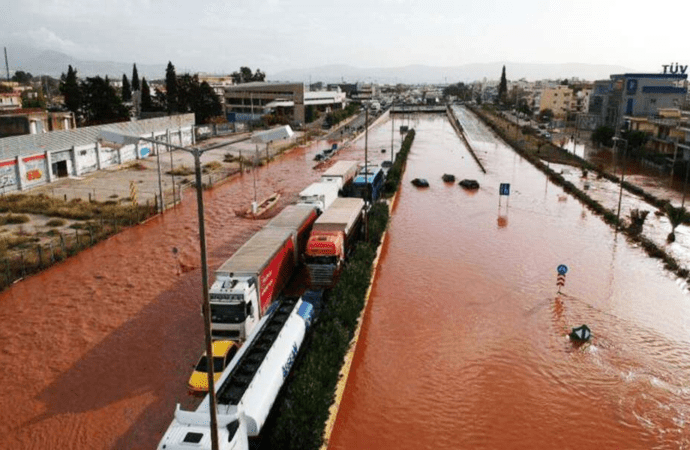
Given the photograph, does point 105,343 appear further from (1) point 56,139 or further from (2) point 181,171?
(2) point 181,171

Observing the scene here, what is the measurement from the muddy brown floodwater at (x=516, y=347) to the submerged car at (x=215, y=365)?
3.53m

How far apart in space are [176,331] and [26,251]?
12156 millimetres

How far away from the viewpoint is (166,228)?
31547 millimetres

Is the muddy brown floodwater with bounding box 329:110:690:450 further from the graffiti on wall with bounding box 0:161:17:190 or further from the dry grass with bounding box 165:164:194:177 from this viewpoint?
the graffiti on wall with bounding box 0:161:17:190

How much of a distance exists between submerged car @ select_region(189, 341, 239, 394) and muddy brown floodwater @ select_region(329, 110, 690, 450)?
11.6 feet

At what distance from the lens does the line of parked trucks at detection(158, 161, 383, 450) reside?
1066cm

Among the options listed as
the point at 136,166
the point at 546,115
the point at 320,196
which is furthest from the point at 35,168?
the point at 546,115

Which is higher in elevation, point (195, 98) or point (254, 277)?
point (195, 98)

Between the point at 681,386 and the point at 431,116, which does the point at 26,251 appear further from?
the point at 431,116

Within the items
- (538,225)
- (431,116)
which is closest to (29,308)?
(538,225)

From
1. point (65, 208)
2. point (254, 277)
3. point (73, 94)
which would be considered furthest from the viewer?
point (73, 94)

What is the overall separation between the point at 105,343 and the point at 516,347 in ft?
45.3

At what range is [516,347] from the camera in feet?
58.1

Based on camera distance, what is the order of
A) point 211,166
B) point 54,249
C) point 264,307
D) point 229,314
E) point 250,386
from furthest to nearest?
point 211,166, point 54,249, point 264,307, point 229,314, point 250,386
